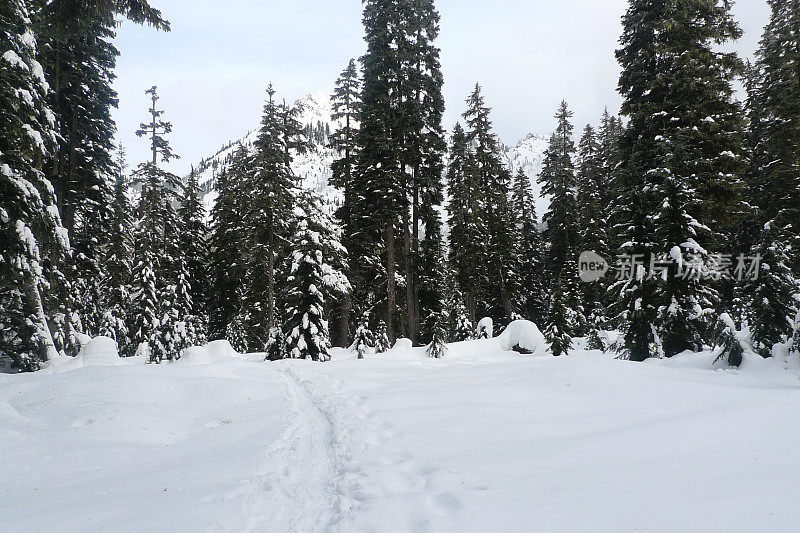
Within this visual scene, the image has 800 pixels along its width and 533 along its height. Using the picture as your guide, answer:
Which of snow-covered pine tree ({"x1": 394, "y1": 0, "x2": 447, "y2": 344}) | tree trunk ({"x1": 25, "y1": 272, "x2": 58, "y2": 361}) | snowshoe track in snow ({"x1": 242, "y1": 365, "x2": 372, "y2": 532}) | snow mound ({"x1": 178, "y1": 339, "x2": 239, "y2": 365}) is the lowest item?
snow mound ({"x1": 178, "y1": 339, "x2": 239, "y2": 365})

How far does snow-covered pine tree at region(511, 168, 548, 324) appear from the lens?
→ 40406 millimetres

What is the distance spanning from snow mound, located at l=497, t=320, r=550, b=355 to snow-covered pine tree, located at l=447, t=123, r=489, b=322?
7.36m

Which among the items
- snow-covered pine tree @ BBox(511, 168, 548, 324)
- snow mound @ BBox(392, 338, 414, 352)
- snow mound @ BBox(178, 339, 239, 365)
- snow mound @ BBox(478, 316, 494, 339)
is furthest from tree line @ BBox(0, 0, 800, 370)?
snow-covered pine tree @ BBox(511, 168, 548, 324)

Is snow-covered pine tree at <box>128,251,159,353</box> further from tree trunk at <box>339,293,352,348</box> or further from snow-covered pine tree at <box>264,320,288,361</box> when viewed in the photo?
tree trunk at <box>339,293,352,348</box>

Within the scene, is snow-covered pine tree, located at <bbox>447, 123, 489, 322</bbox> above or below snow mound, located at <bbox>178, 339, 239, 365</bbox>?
above

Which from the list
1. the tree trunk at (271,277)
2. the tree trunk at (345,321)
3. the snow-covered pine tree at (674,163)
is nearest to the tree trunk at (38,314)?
the tree trunk at (271,277)

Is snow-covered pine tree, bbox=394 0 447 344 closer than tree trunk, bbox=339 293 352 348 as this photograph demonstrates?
Yes

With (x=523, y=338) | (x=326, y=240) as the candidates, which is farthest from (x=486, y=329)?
(x=326, y=240)

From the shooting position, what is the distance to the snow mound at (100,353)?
582 inches

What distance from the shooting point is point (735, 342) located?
9.85 m

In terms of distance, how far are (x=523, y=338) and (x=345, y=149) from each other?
15018mm

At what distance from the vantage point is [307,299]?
60.1 ft

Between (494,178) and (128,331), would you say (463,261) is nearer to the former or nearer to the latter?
(494,178)

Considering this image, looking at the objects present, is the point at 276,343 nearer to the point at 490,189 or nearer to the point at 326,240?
the point at 326,240
